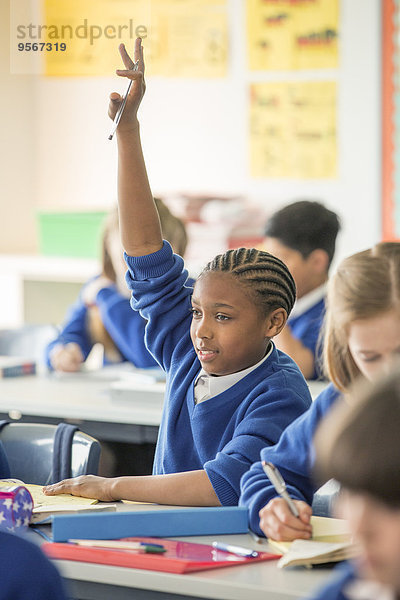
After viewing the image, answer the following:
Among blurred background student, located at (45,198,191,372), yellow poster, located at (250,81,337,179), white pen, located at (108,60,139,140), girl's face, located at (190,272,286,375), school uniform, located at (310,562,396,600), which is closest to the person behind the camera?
school uniform, located at (310,562,396,600)

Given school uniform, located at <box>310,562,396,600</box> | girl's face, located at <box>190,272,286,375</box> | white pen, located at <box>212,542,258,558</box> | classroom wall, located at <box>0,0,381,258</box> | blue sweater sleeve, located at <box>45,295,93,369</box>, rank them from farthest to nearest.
A: classroom wall, located at <box>0,0,381,258</box> → blue sweater sleeve, located at <box>45,295,93,369</box> → girl's face, located at <box>190,272,286,375</box> → white pen, located at <box>212,542,258,558</box> → school uniform, located at <box>310,562,396,600</box>

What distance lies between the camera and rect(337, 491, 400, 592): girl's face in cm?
76

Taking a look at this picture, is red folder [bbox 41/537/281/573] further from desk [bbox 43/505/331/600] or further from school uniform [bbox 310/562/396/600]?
school uniform [bbox 310/562/396/600]

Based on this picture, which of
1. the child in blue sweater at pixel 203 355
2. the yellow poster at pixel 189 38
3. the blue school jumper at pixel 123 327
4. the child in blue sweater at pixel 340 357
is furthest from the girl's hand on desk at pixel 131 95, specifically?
the yellow poster at pixel 189 38

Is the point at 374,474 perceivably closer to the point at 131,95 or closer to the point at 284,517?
the point at 284,517

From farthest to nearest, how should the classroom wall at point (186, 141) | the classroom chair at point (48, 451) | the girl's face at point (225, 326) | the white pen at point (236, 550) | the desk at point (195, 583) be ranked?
the classroom wall at point (186, 141)
the classroom chair at point (48, 451)
the girl's face at point (225, 326)
the white pen at point (236, 550)
the desk at point (195, 583)

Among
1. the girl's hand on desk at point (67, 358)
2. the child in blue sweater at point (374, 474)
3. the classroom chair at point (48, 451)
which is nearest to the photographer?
the child in blue sweater at point (374, 474)

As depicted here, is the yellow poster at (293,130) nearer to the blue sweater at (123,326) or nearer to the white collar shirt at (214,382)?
the blue sweater at (123,326)

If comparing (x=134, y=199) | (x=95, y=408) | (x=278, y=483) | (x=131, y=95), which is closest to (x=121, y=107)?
(x=131, y=95)

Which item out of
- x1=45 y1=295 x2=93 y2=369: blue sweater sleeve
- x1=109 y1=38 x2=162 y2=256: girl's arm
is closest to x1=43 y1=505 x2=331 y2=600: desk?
x1=109 y1=38 x2=162 y2=256: girl's arm

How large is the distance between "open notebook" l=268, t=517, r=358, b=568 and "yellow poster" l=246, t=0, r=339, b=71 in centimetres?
314

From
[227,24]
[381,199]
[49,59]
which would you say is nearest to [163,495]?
[49,59]

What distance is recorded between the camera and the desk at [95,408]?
9.03ft

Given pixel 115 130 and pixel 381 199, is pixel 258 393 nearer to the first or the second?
pixel 115 130
